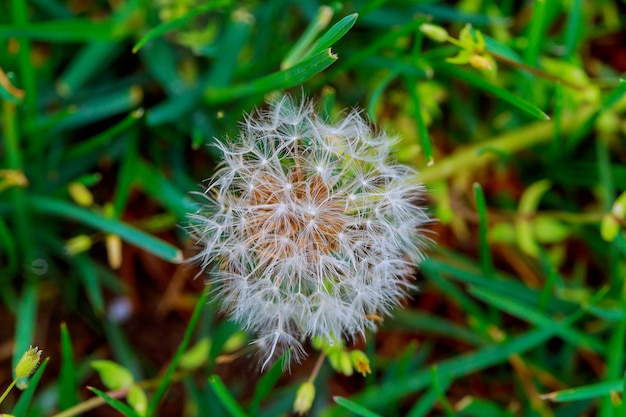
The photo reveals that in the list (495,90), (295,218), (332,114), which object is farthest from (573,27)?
(295,218)

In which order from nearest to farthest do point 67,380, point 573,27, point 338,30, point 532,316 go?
point 338,30, point 67,380, point 532,316, point 573,27

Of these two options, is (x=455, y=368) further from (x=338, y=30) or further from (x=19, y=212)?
(x=19, y=212)

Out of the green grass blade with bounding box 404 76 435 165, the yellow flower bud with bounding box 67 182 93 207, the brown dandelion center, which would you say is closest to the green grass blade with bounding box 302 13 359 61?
the brown dandelion center

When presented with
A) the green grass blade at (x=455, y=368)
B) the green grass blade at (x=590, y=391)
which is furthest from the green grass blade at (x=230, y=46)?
the green grass blade at (x=590, y=391)

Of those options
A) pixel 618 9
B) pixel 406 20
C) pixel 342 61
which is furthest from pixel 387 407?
pixel 618 9

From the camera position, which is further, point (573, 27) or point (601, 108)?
point (573, 27)

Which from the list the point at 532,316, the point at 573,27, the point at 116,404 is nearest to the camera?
the point at 116,404

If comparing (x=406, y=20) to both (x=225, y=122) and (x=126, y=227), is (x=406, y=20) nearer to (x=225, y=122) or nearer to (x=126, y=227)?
(x=225, y=122)
